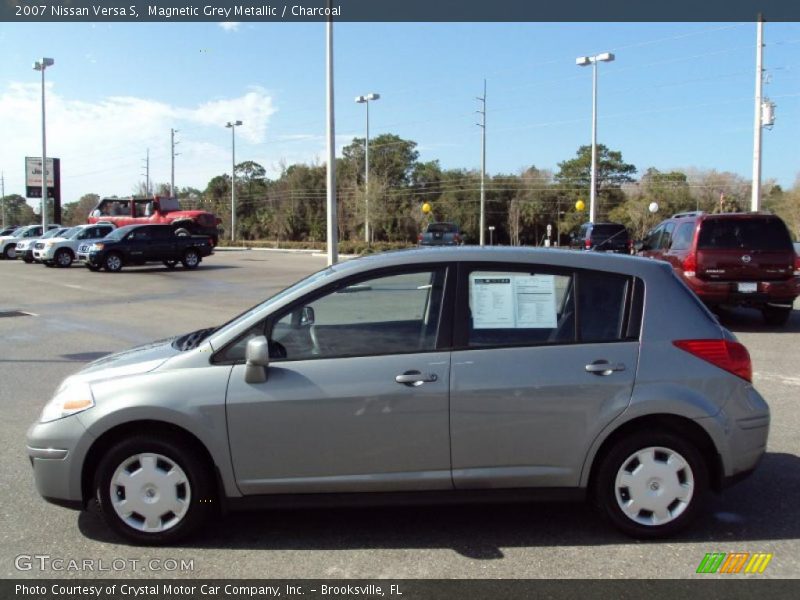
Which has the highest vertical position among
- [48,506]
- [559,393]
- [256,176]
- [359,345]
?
[256,176]

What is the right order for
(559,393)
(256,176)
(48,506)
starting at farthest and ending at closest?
(256,176) < (48,506) < (559,393)

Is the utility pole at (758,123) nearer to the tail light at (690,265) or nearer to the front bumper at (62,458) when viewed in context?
the tail light at (690,265)

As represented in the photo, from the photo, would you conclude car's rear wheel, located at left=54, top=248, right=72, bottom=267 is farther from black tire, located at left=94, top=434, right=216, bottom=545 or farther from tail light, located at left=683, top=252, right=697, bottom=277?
black tire, located at left=94, top=434, right=216, bottom=545

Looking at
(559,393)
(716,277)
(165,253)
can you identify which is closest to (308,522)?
(559,393)

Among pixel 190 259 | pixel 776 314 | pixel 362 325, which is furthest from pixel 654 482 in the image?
pixel 190 259

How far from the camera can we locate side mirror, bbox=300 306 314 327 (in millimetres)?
4027

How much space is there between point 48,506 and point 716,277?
10.7 metres

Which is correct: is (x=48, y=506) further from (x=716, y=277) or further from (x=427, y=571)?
(x=716, y=277)

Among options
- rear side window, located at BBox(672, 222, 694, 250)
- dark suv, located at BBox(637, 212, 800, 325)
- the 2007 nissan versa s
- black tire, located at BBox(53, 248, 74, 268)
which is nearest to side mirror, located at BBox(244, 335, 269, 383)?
the 2007 nissan versa s

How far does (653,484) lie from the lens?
12.9 ft

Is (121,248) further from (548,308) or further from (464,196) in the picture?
(464,196)

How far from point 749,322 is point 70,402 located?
12.6 meters

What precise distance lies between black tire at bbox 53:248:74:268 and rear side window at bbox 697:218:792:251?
2660cm
